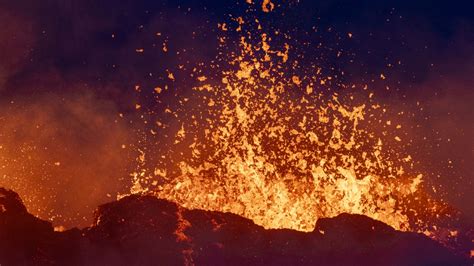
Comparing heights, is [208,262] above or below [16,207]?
below

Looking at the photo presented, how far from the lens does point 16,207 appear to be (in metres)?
20.8

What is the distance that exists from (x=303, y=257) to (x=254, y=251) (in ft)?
7.17

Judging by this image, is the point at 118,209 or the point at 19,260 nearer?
the point at 19,260

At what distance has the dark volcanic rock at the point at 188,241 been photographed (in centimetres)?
2025

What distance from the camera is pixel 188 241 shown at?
21.4 m

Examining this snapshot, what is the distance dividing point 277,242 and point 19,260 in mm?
10309

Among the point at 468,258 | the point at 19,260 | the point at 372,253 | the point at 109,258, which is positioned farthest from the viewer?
the point at 468,258

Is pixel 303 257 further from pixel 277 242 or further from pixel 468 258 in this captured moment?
pixel 468 258

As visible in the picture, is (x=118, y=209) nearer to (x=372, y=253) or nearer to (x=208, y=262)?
(x=208, y=262)

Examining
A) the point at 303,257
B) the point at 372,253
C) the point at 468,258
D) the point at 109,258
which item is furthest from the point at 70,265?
the point at 468,258

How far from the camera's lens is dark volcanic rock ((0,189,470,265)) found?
66.4 feet

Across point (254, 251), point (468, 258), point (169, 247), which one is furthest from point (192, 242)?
point (468, 258)

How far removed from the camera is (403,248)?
2447 cm

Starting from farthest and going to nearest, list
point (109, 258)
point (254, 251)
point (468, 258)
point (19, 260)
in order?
point (468, 258), point (254, 251), point (109, 258), point (19, 260)
